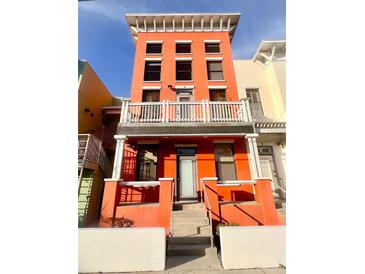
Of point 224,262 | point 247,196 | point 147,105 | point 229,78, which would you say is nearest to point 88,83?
point 147,105

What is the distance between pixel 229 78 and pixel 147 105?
4.93m

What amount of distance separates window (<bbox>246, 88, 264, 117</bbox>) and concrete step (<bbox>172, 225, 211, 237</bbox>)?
7.30 metres

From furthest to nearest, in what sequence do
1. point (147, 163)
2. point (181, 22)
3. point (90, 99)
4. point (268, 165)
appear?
point (181, 22), point (90, 99), point (268, 165), point (147, 163)

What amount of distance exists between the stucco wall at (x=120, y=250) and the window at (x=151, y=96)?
7.19m

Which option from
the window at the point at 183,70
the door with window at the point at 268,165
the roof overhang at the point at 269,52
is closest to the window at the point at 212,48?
the window at the point at 183,70

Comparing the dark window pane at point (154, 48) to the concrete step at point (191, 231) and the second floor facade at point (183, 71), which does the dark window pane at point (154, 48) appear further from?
the concrete step at point (191, 231)

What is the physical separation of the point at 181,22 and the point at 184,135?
8089 mm

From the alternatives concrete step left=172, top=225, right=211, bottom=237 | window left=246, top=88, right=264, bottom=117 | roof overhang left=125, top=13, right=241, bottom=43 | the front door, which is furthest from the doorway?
roof overhang left=125, top=13, right=241, bottom=43

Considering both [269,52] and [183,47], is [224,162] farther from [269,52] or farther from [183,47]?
[269,52]

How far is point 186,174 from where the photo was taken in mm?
8555

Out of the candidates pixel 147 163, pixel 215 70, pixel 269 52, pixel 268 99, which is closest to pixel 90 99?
pixel 147 163
